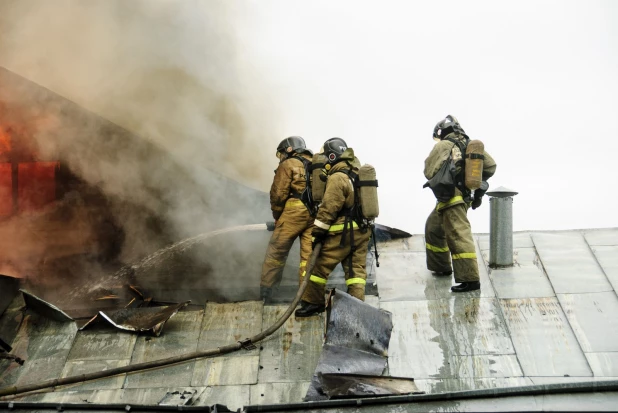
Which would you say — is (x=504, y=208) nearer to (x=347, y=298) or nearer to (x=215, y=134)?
(x=347, y=298)

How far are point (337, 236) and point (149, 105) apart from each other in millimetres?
4688

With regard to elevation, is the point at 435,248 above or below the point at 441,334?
above

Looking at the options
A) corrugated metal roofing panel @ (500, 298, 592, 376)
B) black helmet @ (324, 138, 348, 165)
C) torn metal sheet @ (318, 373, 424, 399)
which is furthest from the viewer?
black helmet @ (324, 138, 348, 165)

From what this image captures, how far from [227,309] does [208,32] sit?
208 inches

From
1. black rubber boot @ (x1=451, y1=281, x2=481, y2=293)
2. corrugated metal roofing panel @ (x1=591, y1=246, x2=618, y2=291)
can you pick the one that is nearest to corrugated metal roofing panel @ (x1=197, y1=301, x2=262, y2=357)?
black rubber boot @ (x1=451, y1=281, x2=481, y2=293)

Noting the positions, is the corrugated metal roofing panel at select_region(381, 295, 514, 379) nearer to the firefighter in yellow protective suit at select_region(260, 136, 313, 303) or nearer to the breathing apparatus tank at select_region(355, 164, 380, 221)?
the breathing apparatus tank at select_region(355, 164, 380, 221)

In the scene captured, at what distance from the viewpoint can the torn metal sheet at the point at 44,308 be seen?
6.88 metres

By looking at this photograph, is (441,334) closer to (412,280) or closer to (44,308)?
(412,280)

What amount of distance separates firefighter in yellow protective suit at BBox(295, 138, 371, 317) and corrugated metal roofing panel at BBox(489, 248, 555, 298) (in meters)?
1.42

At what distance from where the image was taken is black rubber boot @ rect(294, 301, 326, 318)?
278 inches

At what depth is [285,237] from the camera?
26.0 ft

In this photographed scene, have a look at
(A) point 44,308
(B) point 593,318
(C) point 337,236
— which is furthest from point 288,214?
(B) point 593,318

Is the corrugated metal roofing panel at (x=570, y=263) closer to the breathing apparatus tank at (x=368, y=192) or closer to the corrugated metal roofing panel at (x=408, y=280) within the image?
the corrugated metal roofing panel at (x=408, y=280)

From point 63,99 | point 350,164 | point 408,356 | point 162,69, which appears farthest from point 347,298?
point 162,69
